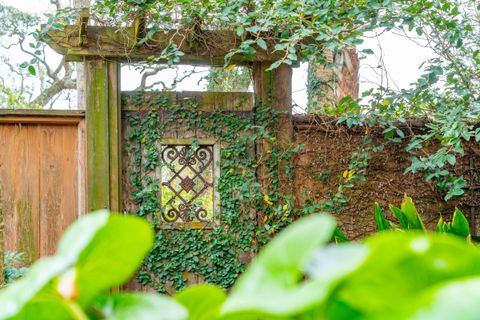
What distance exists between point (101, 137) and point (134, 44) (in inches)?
22.2

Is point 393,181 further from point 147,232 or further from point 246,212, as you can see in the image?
point 147,232

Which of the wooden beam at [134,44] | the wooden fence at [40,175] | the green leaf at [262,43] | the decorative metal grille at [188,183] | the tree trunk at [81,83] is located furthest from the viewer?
the tree trunk at [81,83]

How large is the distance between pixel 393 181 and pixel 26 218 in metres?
2.24

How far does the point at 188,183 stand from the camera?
346 cm

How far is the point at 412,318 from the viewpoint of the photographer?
0.50 ft

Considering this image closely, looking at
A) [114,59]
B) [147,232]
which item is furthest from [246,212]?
[147,232]

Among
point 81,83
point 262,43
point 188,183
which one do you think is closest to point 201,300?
point 262,43

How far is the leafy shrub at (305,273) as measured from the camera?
16 centimetres

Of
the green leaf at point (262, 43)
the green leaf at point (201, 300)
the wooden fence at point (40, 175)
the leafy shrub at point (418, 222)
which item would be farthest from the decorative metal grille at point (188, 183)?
the green leaf at point (201, 300)

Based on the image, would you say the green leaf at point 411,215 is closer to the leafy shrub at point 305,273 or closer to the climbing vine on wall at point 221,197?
the climbing vine on wall at point 221,197

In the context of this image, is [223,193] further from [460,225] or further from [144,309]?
[144,309]

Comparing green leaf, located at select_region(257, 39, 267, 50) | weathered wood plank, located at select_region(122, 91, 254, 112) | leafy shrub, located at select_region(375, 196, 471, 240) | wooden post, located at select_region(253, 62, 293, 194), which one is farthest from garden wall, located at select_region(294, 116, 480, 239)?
leafy shrub, located at select_region(375, 196, 471, 240)

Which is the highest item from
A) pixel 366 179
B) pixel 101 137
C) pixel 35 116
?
pixel 35 116

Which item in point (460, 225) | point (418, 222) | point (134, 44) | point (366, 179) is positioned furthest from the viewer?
point (366, 179)
